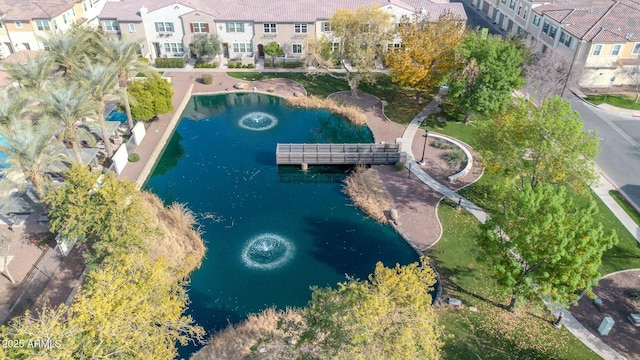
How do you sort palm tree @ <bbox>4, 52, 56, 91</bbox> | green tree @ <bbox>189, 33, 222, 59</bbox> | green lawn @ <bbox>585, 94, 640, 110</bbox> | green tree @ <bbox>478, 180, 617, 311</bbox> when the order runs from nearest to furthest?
green tree @ <bbox>478, 180, 617, 311</bbox> → palm tree @ <bbox>4, 52, 56, 91</bbox> → green lawn @ <bbox>585, 94, 640, 110</bbox> → green tree @ <bbox>189, 33, 222, 59</bbox>

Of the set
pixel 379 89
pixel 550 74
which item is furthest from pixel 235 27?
pixel 550 74

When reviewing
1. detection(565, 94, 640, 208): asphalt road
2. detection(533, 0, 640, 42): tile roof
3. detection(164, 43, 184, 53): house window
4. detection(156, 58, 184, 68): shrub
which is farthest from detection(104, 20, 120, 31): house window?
detection(565, 94, 640, 208): asphalt road

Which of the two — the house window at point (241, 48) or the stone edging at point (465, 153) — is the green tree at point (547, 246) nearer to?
the stone edging at point (465, 153)

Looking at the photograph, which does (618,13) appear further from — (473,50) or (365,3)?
(365,3)

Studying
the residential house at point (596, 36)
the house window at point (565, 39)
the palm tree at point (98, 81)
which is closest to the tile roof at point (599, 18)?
the residential house at point (596, 36)

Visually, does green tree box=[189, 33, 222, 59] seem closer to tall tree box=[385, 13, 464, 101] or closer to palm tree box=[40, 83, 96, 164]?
tall tree box=[385, 13, 464, 101]

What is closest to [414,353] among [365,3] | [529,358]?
[529,358]
